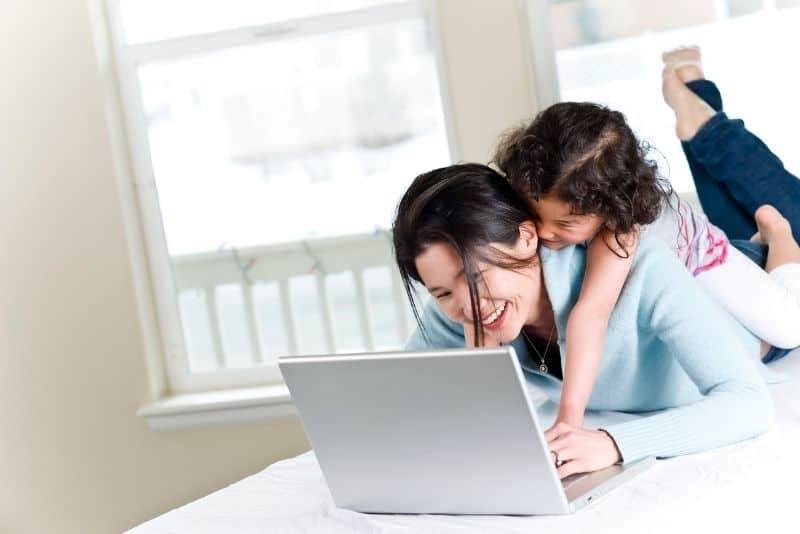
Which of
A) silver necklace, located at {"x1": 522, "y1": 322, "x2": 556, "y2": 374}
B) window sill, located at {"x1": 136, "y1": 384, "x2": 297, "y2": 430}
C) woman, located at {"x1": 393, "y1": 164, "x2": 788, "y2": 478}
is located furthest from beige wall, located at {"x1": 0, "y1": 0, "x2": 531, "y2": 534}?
woman, located at {"x1": 393, "y1": 164, "x2": 788, "y2": 478}

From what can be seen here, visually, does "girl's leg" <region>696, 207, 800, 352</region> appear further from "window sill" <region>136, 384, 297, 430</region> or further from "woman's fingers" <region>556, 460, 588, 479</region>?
"window sill" <region>136, 384, 297, 430</region>

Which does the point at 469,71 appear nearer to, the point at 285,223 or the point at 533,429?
the point at 285,223

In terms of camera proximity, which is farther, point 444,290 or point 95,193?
point 95,193

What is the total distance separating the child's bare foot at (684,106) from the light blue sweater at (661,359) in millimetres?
693

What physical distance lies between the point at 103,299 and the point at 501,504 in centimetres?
173

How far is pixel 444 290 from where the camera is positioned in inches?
54.3

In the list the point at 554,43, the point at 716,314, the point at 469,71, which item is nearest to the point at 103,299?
the point at 469,71

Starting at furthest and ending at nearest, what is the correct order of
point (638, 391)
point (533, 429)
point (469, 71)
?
point (469, 71) < point (638, 391) < point (533, 429)

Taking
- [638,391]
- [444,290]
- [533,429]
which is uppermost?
[444,290]

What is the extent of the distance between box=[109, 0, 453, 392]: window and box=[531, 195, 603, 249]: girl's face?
111 cm

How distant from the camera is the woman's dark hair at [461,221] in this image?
1.34 m

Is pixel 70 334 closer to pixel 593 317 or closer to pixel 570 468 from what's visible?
pixel 593 317

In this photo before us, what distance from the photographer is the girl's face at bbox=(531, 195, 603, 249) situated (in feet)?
4.82

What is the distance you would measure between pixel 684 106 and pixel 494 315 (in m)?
Result: 1.07
